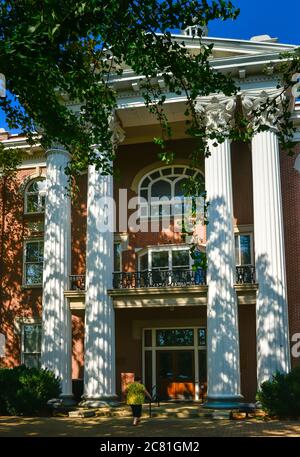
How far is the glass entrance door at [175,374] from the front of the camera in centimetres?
2673

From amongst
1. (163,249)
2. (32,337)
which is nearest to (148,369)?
(163,249)

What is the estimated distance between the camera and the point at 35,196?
101 ft

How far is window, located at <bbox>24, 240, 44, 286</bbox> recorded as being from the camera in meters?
29.2

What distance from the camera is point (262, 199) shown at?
76.6ft

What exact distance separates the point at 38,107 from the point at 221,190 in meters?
11.2

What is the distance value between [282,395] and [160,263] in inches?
371

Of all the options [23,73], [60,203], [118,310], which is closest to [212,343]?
[118,310]

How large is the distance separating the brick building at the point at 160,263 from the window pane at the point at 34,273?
56mm

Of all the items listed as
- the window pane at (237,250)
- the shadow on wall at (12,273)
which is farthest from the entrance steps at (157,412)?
the shadow on wall at (12,273)

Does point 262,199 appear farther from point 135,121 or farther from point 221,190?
point 135,121

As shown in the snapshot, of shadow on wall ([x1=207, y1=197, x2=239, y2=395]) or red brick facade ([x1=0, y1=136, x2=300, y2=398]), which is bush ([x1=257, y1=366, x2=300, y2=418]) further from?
red brick facade ([x1=0, y1=136, x2=300, y2=398])

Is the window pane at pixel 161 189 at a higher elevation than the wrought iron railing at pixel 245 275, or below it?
higher

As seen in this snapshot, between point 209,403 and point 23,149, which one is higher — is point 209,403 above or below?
below

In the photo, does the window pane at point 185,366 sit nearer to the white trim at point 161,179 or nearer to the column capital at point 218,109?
the white trim at point 161,179
